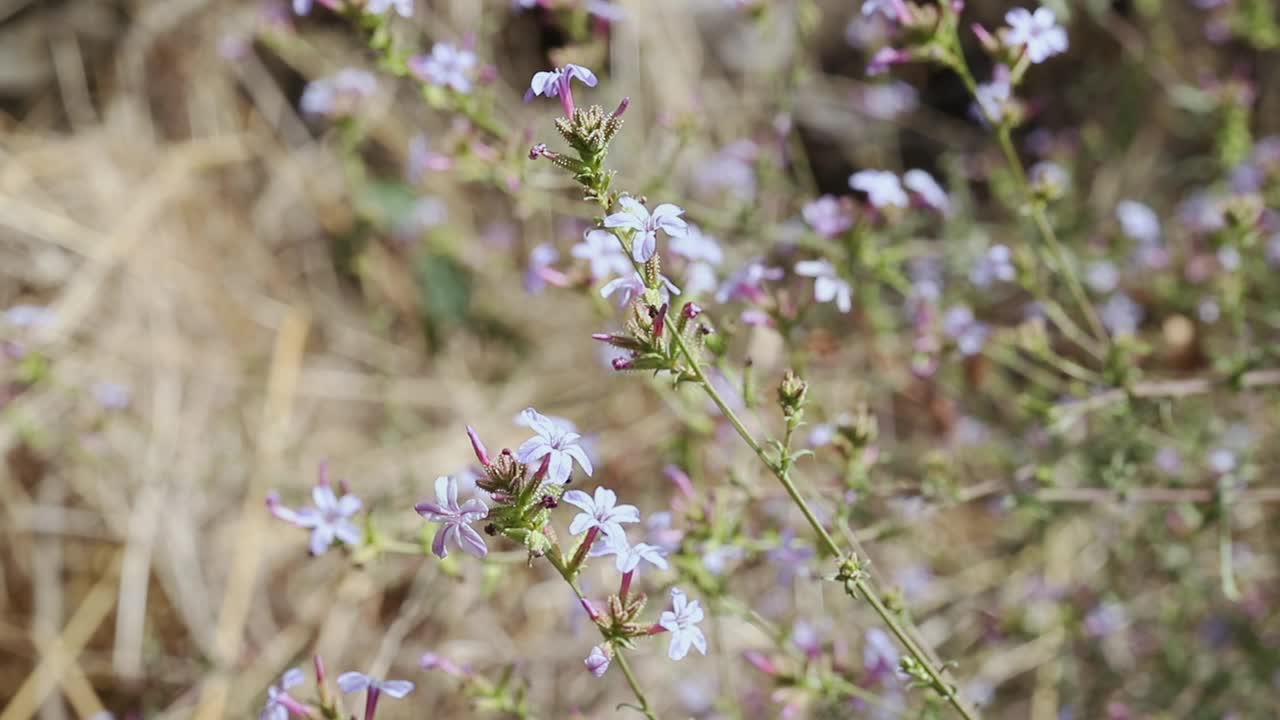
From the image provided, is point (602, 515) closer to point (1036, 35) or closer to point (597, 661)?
point (597, 661)

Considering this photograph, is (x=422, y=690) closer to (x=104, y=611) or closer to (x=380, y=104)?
(x=104, y=611)

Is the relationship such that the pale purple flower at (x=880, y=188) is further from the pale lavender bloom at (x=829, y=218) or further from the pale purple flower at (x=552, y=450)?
the pale purple flower at (x=552, y=450)

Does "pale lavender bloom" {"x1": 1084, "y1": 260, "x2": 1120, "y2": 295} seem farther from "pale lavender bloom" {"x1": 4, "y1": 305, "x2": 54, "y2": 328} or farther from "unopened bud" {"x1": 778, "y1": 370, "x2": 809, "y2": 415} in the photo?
"pale lavender bloom" {"x1": 4, "y1": 305, "x2": 54, "y2": 328}

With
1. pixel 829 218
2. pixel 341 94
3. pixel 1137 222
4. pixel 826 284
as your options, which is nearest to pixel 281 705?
pixel 826 284

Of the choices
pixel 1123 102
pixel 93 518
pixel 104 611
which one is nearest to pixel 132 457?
pixel 93 518

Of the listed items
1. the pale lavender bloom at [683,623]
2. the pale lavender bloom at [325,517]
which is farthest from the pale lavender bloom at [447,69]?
the pale lavender bloom at [683,623]
